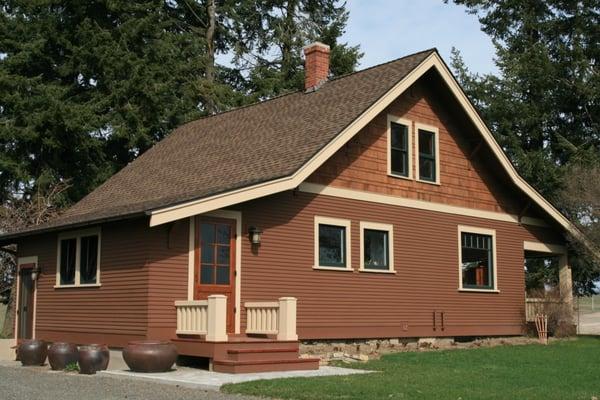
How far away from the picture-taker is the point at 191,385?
11.8 metres

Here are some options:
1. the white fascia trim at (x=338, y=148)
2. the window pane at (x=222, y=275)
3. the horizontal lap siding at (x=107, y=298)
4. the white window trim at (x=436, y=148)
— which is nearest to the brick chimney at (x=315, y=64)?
the white window trim at (x=436, y=148)

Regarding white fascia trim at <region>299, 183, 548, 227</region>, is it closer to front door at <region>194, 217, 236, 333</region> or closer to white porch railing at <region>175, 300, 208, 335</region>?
front door at <region>194, 217, 236, 333</region>

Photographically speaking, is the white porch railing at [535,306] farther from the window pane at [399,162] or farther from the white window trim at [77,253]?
the white window trim at [77,253]

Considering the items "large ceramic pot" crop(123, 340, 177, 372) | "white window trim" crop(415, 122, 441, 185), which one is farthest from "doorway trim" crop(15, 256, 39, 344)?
"white window trim" crop(415, 122, 441, 185)

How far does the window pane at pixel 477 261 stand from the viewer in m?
20.9

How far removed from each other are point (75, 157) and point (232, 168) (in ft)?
45.5

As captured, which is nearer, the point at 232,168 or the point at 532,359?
the point at 532,359

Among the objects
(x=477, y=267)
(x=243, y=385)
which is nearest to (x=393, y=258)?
(x=477, y=267)

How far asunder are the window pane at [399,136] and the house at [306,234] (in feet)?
0.13

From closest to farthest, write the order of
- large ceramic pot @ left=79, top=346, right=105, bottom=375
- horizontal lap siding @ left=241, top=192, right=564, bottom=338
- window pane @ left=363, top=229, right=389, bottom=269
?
large ceramic pot @ left=79, top=346, right=105, bottom=375 < horizontal lap siding @ left=241, top=192, right=564, bottom=338 < window pane @ left=363, top=229, right=389, bottom=269

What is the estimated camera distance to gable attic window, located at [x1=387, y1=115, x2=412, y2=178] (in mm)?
19266

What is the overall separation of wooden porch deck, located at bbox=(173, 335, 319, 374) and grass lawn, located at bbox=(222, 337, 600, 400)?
132 centimetres

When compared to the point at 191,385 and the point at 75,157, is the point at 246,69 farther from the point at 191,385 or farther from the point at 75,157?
the point at 191,385

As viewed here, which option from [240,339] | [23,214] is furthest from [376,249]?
[23,214]
